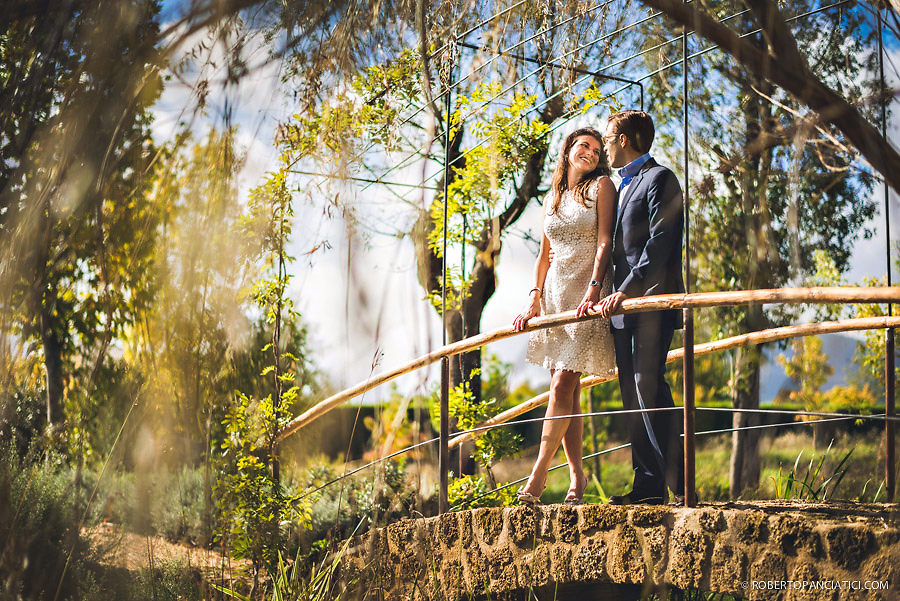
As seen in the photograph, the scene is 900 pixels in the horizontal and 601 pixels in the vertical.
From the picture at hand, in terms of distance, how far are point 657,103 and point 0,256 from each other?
5.56 m

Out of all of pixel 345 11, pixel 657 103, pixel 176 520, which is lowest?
pixel 176 520

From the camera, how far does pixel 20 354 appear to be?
3.62ft

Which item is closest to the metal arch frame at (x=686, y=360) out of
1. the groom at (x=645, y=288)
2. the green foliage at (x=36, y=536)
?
the groom at (x=645, y=288)

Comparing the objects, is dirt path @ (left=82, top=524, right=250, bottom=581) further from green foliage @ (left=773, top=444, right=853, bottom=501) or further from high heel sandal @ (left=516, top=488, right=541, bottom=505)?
green foliage @ (left=773, top=444, right=853, bottom=501)

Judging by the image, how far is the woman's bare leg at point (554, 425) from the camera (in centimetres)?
273

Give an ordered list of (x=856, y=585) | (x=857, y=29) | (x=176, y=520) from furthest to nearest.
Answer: (x=856, y=585) → (x=857, y=29) → (x=176, y=520)

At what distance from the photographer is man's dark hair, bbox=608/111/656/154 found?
2.61 metres

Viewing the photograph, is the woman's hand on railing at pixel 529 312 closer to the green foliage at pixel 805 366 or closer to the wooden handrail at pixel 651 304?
the wooden handrail at pixel 651 304

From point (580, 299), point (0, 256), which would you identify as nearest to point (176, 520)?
point (0, 256)

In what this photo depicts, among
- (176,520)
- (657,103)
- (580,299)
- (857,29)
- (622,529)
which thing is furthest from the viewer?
(657,103)

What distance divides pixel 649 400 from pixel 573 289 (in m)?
0.50

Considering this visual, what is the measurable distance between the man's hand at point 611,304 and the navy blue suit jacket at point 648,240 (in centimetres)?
3

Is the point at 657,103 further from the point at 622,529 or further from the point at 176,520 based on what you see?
the point at 176,520

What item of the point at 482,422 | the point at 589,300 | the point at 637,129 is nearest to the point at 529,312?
the point at 589,300
